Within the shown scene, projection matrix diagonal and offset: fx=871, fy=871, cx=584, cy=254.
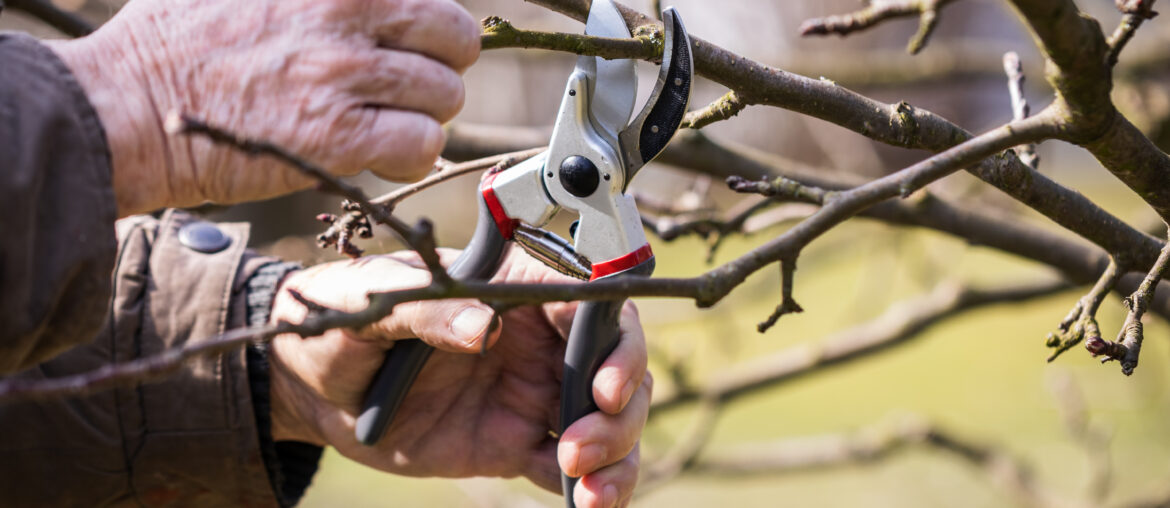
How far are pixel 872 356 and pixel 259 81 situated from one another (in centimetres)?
158

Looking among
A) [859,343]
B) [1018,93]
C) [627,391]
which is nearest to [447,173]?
[627,391]

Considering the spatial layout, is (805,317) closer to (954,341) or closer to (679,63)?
(954,341)

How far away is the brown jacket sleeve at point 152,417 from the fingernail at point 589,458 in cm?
52

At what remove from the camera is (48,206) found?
0.62 m

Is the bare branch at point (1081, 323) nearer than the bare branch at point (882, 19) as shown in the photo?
Yes

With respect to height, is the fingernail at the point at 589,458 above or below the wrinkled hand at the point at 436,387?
above

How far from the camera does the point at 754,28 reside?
17.9ft

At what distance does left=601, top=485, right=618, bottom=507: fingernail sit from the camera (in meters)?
0.92

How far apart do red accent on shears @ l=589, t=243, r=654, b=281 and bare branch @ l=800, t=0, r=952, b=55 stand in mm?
328

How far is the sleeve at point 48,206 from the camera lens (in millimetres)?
588

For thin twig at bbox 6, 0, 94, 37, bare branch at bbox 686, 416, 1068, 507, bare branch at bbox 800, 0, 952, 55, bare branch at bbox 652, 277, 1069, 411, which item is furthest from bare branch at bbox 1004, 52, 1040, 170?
thin twig at bbox 6, 0, 94, 37

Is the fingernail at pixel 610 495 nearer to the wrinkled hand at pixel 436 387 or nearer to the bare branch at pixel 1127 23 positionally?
the wrinkled hand at pixel 436 387

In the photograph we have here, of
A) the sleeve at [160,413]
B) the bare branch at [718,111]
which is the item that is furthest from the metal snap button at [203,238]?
the bare branch at [718,111]

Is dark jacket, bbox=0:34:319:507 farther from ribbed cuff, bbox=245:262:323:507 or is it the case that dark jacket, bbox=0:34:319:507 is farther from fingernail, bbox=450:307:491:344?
fingernail, bbox=450:307:491:344
